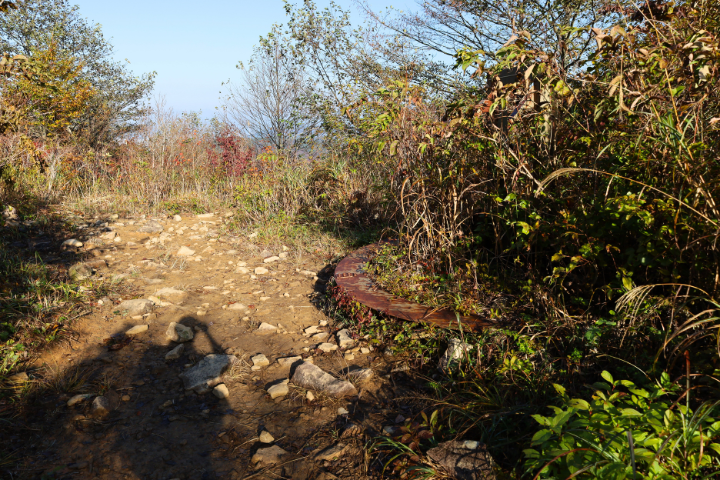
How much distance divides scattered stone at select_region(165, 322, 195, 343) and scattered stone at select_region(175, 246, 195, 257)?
207cm

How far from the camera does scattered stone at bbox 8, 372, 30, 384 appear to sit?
104 inches

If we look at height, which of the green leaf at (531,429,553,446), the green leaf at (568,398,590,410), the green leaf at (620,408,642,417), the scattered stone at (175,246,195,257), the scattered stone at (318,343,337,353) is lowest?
the scattered stone at (318,343,337,353)

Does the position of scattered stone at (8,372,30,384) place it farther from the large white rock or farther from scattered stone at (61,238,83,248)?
scattered stone at (61,238,83,248)

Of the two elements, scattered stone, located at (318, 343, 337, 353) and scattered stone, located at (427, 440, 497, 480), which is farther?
scattered stone, located at (318, 343, 337, 353)

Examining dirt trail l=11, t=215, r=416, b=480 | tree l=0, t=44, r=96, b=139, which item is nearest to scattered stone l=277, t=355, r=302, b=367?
dirt trail l=11, t=215, r=416, b=480

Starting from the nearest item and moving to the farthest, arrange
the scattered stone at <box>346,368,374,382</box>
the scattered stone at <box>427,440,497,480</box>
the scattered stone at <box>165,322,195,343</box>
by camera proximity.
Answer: the scattered stone at <box>427,440,497,480</box> < the scattered stone at <box>346,368,374,382</box> < the scattered stone at <box>165,322,195,343</box>

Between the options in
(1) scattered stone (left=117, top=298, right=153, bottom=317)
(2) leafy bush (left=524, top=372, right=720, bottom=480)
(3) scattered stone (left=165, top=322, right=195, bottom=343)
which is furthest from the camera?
(1) scattered stone (left=117, top=298, right=153, bottom=317)

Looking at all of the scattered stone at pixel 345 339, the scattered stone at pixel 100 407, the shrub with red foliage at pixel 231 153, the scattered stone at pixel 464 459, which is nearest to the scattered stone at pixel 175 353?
the scattered stone at pixel 100 407

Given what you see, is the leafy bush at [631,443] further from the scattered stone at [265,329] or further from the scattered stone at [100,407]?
the scattered stone at [265,329]

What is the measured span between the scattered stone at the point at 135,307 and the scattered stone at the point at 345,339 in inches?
70.6

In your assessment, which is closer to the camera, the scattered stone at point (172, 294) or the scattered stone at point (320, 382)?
the scattered stone at point (320, 382)

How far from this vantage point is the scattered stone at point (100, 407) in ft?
8.19

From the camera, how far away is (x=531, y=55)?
2535mm

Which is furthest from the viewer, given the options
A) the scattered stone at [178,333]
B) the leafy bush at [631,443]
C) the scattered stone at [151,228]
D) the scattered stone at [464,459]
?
the scattered stone at [151,228]
